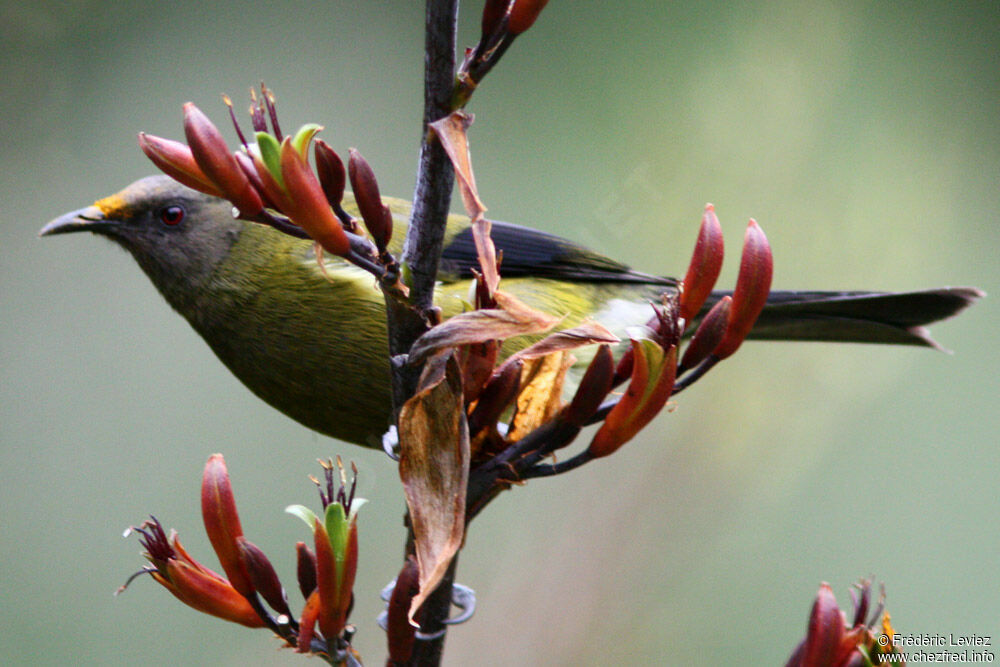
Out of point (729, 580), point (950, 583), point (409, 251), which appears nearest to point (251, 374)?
point (409, 251)

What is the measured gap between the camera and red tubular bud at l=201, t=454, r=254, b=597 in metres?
1.03

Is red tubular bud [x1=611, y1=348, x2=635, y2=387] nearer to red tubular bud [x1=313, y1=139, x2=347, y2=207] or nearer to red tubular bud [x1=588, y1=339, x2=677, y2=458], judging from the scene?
red tubular bud [x1=588, y1=339, x2=677, y2=458]

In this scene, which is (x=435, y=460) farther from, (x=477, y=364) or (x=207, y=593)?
(x=207, y=593)

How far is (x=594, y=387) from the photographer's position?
3.10 feet

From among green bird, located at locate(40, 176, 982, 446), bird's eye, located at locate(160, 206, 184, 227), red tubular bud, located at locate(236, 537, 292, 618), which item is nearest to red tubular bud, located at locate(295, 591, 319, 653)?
red tubular bud, located at locate(236, 537, 292, 618)

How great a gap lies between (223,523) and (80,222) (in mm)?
1163

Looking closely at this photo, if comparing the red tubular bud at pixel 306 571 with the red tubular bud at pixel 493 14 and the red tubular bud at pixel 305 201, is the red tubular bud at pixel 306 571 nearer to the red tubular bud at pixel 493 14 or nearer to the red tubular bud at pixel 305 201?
the red tubular bud at pixel 305 201

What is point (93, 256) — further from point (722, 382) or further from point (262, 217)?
point (262, 217)

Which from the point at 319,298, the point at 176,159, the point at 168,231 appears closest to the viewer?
the point at 176,159

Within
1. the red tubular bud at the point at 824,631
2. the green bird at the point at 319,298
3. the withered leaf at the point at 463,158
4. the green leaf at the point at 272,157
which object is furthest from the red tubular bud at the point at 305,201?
the green bird at the point at 319,298

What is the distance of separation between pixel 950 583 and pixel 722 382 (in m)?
0.75

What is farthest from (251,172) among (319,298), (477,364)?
(319,298)

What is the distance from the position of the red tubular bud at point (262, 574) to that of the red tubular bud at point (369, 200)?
354 millimetres

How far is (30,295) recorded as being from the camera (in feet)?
9.37
